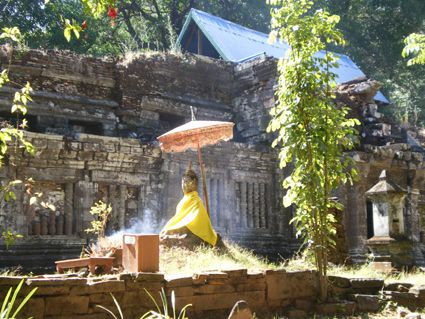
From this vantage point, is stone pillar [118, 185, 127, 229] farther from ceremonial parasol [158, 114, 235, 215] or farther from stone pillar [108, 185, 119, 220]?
ceremonial parasol [158, 114, 235, 215]

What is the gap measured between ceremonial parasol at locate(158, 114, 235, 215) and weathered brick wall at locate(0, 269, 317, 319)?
318 cm

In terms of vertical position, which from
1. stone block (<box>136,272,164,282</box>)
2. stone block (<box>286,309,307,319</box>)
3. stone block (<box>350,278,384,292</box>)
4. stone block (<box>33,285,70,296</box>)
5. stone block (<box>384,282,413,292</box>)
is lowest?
stone block (<box>286,309,307,319</box>)

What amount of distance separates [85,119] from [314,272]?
28.1 feet

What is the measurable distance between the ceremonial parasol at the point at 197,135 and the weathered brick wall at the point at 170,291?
10.4ft

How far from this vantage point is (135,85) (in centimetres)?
1516

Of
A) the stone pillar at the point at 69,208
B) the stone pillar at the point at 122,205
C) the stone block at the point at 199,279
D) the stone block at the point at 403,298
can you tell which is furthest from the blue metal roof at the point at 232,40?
the stone block at the point at 199,279

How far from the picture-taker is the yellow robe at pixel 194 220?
9.06 metres

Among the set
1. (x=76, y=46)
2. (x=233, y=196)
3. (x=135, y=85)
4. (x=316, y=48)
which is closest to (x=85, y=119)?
(x=135, y=85)

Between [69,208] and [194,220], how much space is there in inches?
147

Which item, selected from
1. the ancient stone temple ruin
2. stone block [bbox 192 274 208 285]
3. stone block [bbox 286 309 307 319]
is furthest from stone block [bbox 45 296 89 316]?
the ancient stone temple ruin

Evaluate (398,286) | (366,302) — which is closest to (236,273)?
(366,302)

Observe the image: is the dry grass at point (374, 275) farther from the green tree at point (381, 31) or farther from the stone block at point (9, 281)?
the green tree at point (381, 31)

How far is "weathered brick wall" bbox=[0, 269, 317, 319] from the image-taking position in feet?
17.8

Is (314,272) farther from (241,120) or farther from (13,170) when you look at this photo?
(241,120)
